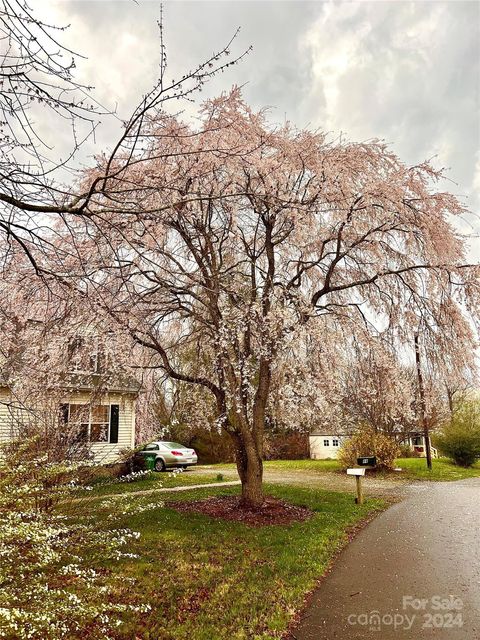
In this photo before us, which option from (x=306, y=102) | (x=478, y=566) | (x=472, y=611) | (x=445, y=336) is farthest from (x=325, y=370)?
(x=306, y=102)

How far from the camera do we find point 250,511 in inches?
333

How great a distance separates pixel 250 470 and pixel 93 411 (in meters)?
3.51

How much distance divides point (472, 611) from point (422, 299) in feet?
18.2

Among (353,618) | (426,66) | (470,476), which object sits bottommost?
(470,476)

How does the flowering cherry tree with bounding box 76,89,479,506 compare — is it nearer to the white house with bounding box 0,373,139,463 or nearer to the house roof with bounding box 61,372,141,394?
the house roof with bounding box 61,372,141,394

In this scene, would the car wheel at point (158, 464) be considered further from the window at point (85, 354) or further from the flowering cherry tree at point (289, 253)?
the window at point (85, 354)

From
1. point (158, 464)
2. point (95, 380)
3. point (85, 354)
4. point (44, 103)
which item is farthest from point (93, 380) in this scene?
point (158, 464)

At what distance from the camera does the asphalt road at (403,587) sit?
3828mm

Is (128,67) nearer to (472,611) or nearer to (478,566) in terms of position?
(472,611)

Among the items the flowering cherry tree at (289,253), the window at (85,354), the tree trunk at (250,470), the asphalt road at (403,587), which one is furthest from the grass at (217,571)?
the window at (85,354)

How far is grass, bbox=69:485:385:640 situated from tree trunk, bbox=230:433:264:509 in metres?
1.03

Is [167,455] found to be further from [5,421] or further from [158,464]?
[5,421]

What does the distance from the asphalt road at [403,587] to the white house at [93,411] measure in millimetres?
3392

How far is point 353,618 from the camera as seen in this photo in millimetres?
4043
